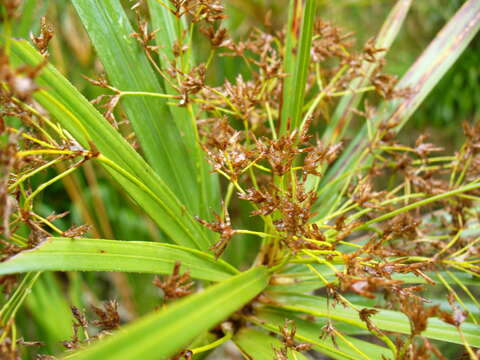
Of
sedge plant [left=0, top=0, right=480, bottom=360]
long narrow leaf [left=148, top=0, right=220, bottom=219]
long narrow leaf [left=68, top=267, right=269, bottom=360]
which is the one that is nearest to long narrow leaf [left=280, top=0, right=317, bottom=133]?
sedge plant [left=0, top=0, right=480, bottom=360]

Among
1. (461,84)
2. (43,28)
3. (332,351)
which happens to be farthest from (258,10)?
(332,351)

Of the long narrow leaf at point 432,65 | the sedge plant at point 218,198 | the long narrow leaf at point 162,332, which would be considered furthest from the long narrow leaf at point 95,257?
the long narrow leaf at point 432,65

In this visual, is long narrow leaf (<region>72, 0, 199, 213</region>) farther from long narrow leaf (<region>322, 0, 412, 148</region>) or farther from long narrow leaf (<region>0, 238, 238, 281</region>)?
long narrow leaf (<region>322, 0, 412, 148</region>)

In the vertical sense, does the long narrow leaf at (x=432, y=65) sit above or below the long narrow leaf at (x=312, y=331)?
above

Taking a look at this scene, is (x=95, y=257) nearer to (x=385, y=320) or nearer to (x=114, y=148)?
(x=114, y=148)

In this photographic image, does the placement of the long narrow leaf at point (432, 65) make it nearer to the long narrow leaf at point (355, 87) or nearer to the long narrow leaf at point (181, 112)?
the long narrow leaf at point (355, 87)

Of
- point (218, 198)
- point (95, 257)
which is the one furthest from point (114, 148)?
point (218, 198)

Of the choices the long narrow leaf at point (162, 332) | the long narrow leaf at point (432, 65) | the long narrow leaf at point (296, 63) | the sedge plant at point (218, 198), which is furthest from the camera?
the long narrow leaf at point (432, 65)

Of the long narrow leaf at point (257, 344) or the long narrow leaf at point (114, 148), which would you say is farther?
the long narrow leaf at point (257, 344)
